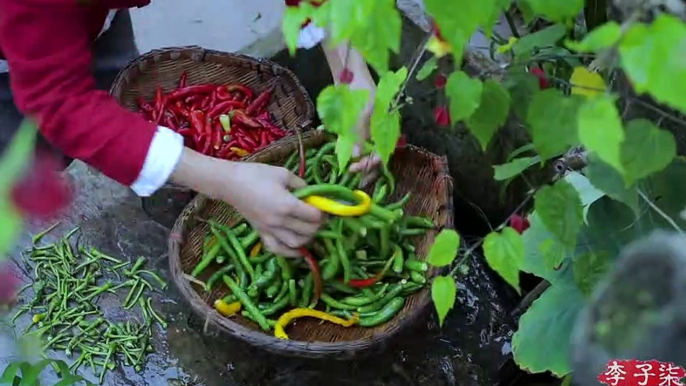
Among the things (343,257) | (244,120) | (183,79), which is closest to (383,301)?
(343,257)

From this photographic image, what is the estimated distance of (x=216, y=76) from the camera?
2586 mm

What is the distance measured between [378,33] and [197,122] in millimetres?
1663

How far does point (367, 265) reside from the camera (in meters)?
2.08

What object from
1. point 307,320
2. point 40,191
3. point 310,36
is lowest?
point 307,320

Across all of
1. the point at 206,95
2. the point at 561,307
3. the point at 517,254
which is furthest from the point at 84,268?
the point at 517,254

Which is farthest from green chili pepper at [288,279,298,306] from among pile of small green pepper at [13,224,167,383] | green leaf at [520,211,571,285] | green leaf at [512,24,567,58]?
green leaf at [512,24,567,58]

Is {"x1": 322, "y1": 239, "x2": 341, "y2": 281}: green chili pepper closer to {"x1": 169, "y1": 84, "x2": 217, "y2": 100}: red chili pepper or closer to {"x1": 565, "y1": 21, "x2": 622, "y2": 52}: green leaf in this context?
{"x1": 169, "y1": 84, "x2": 217, "y2": 100}: red chili pepper

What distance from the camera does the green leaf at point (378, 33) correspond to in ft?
2.68

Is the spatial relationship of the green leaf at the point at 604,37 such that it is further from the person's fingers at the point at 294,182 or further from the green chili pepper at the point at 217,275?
the green chili pepper at the point at 217,275

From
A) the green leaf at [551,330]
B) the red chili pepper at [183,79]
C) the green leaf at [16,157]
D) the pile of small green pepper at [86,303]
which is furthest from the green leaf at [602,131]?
the red chili pepper at [183,79]

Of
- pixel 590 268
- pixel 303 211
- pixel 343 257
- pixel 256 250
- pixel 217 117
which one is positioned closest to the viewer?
pixel 590 268

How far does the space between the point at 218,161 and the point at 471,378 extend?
2.77 feet

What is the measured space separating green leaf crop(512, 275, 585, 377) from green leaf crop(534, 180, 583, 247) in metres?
0.47

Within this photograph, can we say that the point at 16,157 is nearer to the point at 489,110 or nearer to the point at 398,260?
the point at 489,110
